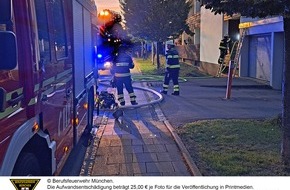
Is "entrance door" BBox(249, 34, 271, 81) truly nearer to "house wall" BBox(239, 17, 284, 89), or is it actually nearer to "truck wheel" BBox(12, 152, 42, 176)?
"house wall" BBox(239, 17, 284, 89)

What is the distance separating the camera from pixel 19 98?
2803 mm

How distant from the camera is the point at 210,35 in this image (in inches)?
937

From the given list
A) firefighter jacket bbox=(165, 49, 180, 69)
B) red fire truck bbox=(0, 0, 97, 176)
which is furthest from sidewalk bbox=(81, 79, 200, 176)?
firefighter jacket bbox=(165, 49, 180, 69)

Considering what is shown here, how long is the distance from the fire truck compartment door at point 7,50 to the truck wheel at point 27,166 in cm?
90

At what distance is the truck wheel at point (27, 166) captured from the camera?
289 cm

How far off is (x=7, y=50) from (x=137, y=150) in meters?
4.28

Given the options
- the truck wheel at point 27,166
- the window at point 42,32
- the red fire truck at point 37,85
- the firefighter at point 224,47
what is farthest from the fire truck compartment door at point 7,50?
the firefighter at point 224,47

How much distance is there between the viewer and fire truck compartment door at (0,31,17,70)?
220 centimetres

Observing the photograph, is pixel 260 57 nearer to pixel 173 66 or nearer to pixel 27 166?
pixel 173 66

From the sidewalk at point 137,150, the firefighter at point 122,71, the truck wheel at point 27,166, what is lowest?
the sidewalk at point 137,150

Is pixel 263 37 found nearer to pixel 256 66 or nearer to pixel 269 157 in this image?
pixel 256 66

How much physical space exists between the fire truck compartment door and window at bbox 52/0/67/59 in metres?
1.88

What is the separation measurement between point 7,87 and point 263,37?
49.9ft

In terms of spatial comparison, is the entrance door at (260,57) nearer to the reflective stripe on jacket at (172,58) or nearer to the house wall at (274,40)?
the house wall at (274,40)
